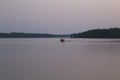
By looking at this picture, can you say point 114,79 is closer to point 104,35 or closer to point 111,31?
point 111,31

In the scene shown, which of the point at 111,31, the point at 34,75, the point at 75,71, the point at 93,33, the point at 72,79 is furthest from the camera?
the point at 93,33

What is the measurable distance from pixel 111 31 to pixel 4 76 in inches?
1940

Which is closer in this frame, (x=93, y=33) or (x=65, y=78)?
(x=65, y=78)

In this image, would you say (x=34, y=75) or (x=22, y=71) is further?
(x=22, y=71)

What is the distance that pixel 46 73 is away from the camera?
42.6ft

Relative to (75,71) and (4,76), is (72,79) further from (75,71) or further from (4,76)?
(4,76)

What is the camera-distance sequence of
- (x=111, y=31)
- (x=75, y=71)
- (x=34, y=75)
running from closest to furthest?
1. (x=34, y=75)
2. (x=75, y=71)
3. (x=111, y=31)

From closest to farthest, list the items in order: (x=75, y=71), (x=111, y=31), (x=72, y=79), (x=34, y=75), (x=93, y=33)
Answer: (x=72, y=79)
(x=34, y=75)
(x=75, y=71)
(x=111, y=31)
(x=93, y=33)

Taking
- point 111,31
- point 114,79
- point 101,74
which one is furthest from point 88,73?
point 111,31

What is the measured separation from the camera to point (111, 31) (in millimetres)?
59969

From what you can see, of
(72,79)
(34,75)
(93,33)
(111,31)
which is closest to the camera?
(72,79)

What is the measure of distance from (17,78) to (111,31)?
49447mm

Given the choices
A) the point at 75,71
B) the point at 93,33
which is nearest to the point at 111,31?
the point at 93,33

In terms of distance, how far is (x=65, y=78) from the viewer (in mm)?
11922
